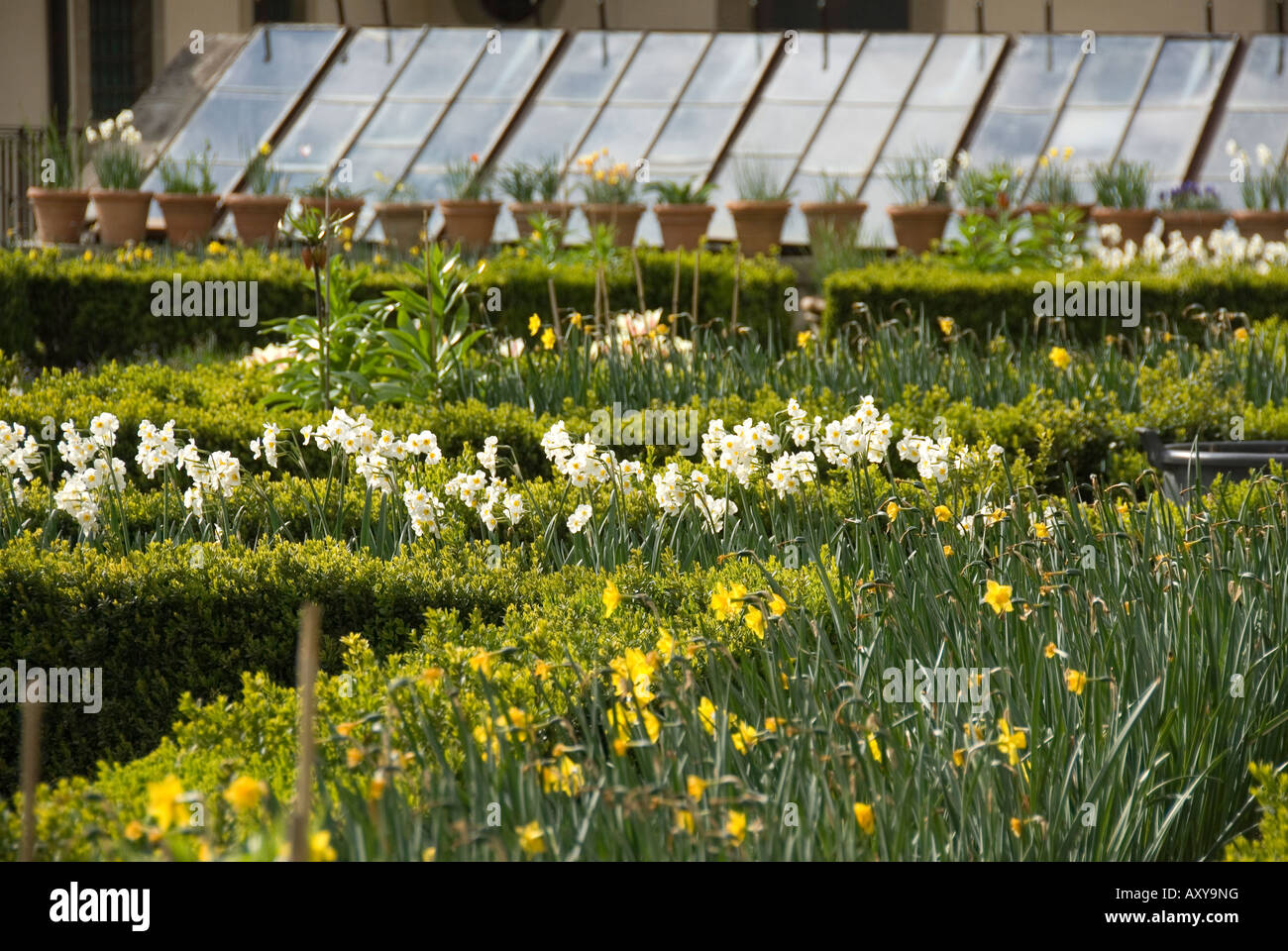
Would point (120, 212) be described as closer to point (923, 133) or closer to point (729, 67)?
point (729, 67)

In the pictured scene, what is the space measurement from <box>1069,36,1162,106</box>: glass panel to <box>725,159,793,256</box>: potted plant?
333cm

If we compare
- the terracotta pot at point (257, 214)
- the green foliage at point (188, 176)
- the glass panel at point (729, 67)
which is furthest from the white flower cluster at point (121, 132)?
the glass panel at point (729, 67)

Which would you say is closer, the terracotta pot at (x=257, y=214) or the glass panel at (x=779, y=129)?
the terracotta pot at (x=257, y=214)

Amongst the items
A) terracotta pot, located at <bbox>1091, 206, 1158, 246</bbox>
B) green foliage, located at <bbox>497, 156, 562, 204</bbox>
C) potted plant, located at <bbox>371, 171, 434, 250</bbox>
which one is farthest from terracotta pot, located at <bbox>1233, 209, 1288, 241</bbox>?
potted plant, located at <bbox>371, 171, 434, 250</bbox>

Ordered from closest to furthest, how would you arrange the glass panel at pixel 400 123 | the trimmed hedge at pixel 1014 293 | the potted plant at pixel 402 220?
the trimmed hedge at pixel 1014 293, the potted plant at pixel 402 220, the glass panel at pixel 400 123

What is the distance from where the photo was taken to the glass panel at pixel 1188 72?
1372cm

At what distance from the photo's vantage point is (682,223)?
12.6 m

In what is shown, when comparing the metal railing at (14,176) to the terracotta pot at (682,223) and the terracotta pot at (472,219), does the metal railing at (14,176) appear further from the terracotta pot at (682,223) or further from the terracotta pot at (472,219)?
the terracotta pot at (682,223)

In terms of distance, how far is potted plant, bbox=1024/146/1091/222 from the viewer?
12094 millimetres

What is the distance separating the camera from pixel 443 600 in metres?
3.58

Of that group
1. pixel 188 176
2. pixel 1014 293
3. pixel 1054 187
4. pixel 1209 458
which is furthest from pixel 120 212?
pixel 1209 458

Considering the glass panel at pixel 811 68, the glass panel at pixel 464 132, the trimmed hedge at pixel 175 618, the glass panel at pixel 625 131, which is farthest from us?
the glass panel at pixel 811 68

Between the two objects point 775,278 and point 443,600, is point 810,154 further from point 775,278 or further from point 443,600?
point 443,600

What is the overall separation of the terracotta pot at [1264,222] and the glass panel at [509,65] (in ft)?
23.5
